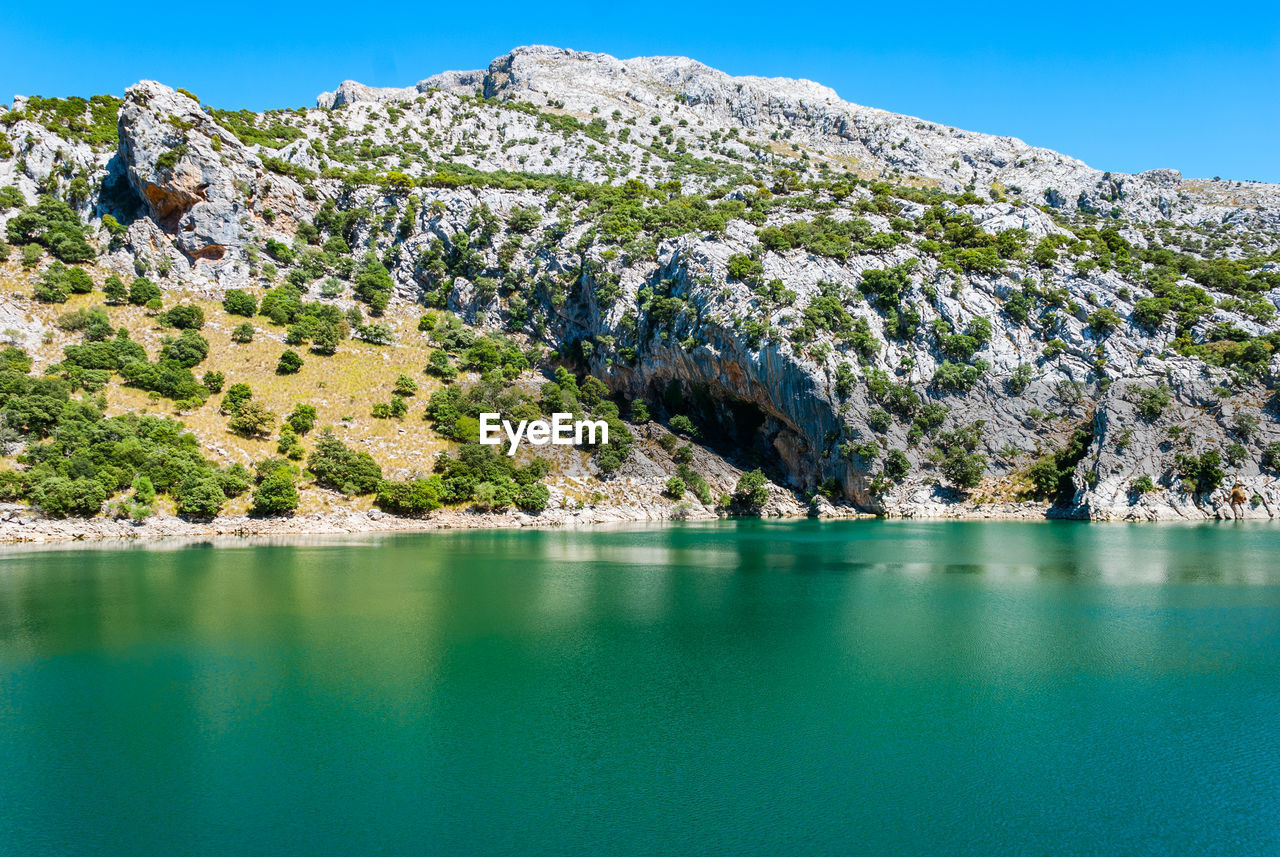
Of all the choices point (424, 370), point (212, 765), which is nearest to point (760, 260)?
point (424, 370)

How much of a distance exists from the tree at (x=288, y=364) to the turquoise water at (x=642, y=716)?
4093 cm

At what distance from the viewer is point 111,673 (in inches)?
725

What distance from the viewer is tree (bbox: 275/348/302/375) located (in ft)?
228

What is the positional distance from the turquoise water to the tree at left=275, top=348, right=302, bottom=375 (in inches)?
1611

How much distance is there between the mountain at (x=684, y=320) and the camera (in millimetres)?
64250

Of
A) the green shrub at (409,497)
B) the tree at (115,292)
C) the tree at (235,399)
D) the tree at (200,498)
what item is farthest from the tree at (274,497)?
the tree at (115,292)

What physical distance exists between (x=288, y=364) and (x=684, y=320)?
42.2 m

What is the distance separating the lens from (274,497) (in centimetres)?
5294

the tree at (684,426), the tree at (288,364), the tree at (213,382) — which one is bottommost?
the tree at (684,426)

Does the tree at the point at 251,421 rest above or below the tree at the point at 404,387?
below

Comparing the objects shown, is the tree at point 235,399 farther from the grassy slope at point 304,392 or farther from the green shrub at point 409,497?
the green shrub at point 409,497

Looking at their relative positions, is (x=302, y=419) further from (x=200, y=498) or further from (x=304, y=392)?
(x=200, y=498)

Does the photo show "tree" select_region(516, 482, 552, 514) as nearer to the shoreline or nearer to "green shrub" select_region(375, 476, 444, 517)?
the shoreline

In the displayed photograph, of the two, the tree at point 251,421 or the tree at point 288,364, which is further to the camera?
the tree at point 288,364
